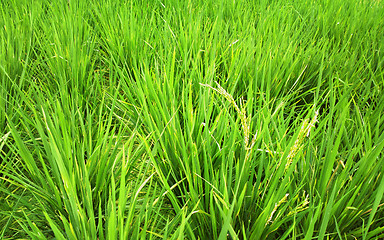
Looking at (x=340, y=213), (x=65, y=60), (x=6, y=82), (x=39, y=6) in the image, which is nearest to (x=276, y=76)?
(x=340, y=213)

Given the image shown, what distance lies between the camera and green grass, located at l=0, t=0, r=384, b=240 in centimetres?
66

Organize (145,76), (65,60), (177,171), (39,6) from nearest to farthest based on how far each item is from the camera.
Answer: (177,171)
(145,76)
(65,60)
(39,6)

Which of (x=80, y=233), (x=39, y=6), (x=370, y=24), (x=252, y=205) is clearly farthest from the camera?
(x=370, y=24)

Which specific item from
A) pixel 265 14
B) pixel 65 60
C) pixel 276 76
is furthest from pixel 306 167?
pixel 265 14

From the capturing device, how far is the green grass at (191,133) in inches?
25.8

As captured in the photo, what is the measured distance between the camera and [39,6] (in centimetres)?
170

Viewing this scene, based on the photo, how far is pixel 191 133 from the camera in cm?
76

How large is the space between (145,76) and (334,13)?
1484 mm

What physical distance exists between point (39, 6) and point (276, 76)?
1308mm

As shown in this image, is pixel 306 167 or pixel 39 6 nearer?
pixel 306 167

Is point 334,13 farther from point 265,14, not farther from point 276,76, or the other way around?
point 276,76

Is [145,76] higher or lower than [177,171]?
higher

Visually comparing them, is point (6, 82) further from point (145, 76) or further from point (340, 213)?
point (340, 213)

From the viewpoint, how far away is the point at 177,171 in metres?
0.84
